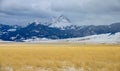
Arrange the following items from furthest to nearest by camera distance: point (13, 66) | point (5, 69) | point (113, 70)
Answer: point (13, 66) < point (5, 69) < point (113, 70)

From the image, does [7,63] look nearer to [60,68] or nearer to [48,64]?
[48,64]

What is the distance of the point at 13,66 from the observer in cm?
2559

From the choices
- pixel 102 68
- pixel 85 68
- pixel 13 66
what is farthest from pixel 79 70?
pixel 13 66

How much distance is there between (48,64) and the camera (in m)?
26.0

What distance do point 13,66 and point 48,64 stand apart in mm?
3284

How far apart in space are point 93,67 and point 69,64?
2.76 metres

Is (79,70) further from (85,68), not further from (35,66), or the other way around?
(35,66)

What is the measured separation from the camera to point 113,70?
73.9ft

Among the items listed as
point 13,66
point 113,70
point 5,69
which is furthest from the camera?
point 13,66

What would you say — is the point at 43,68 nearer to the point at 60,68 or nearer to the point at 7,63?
the point at 60,68

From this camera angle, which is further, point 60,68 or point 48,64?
point 48,64

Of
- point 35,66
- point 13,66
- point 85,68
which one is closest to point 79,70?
point 85,68

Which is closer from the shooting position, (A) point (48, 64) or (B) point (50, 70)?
(B) point (50, 70)

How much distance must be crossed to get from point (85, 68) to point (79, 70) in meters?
0.59
